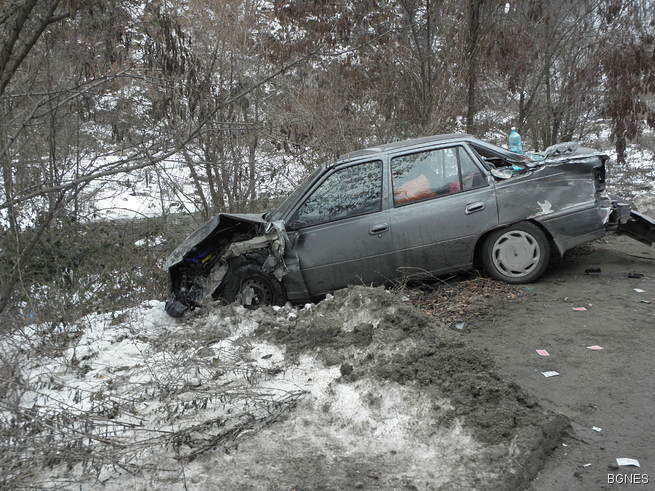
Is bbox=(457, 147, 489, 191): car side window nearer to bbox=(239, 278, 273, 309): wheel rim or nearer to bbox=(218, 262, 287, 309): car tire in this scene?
bbox=(218, 262, 287, 309): car tire

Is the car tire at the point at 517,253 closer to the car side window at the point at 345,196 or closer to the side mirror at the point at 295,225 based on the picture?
the car side window at the point at 345,196

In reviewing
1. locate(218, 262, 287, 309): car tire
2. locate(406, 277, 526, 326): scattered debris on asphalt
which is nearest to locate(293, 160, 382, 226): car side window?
locate(218, 262, 287, 309): car tire

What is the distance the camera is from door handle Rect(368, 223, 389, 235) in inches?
233

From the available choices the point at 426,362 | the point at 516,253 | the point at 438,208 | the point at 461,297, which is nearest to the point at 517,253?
the point at 516,253

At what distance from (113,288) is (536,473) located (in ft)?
19.8

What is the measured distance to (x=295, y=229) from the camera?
239 inches

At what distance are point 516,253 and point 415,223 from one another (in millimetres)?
1082

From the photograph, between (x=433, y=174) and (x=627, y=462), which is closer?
(x=627, y=462)

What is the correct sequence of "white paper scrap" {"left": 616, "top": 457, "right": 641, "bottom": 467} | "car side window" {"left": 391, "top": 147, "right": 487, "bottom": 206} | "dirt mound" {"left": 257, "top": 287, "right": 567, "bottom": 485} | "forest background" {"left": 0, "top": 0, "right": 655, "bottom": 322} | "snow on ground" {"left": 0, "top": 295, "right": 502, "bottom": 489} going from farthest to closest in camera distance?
"forest background" {"left": 0, "top": 0, "right": 655, "bottom": 322} → "car side window" {"left": 391, "top": 147, "right": 487, "bottom": 206} → "dirt mound" {"left": 257, "top": 287, "right": 567, "bottom": 485} → "snow on ground" {"left": 0, "top": 295, "right": 502, "bottom": 489} → "white paper scrap" {"left": 616, "top": 457, "right": 641, "bottom": 467}

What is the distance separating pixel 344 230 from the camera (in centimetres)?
597

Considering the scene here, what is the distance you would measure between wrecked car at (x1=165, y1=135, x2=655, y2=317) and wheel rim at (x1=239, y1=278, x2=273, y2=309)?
0.03ft

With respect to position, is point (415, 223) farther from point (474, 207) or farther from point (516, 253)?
point (516, 253)

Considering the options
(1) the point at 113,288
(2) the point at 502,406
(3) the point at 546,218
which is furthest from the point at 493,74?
(2) the point at 502,406

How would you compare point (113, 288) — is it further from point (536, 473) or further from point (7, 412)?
point (536, 473)
